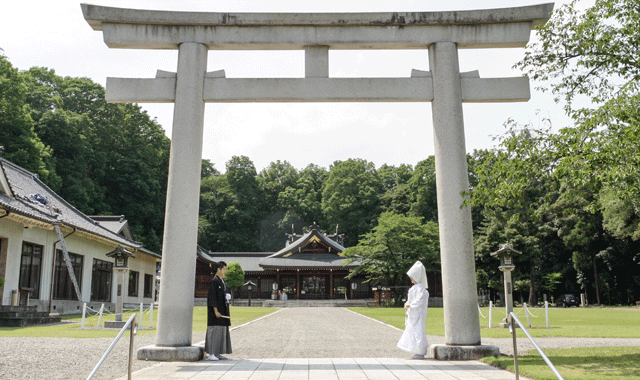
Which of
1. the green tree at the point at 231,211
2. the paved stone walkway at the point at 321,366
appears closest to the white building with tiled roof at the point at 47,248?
the paved stone walkway at the point at 321,366

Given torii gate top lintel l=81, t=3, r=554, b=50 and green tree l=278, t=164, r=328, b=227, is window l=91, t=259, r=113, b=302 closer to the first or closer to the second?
torii gate top lintel l=81, t=3, r=554, b=50

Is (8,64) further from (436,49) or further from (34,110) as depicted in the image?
(436,49)

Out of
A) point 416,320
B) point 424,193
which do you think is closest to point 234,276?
point 424,193

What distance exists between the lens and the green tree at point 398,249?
1363 inches

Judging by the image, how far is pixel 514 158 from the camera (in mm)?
7316

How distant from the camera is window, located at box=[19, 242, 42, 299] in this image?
59.5 feet

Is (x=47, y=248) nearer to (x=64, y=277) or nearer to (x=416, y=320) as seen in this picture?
(x=64, y=277)

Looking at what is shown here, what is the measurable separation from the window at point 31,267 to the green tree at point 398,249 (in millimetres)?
21631

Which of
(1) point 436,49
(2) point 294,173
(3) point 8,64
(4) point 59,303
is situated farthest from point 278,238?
(1) point 436,49

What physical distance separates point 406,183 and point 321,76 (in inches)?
2108

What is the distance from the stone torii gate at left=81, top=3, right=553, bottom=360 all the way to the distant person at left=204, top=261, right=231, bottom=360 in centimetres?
50

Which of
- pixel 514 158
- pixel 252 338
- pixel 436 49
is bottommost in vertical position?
pixel 252 338

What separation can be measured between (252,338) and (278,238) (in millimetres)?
51364

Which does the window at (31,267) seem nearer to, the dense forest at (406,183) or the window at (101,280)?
the window at (101,280)
